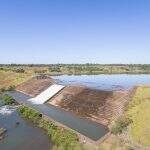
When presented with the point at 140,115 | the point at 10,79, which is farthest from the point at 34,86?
the point at 140,115

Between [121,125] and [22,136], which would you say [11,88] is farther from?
[121,125]

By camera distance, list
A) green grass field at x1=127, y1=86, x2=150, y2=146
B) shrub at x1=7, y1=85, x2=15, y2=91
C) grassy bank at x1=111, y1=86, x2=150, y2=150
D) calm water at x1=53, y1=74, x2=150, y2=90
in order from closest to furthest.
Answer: grassy bank at x1=111, y1=86, x2=150, y2=150 < green grass field at x1=127, y1=86, x2=150, y2=146 < calm water at x1=53, y1=74, x2=150, y2=90 < shrub at x1=7, y1=85, x2=15, y2=91

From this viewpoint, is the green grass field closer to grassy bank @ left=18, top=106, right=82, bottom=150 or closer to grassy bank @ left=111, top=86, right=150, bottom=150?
grassy bank @ left=111, top=86, right=150, bottom=150

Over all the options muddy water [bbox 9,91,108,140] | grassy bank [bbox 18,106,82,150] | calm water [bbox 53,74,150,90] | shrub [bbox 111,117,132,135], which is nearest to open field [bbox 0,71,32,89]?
calm water [bbox 53,74,150,90]

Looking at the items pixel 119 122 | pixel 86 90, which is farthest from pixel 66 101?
pixel 119 122

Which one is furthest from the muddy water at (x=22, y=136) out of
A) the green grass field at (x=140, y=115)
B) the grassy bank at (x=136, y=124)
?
the green grass field at (x=140, y=115)
